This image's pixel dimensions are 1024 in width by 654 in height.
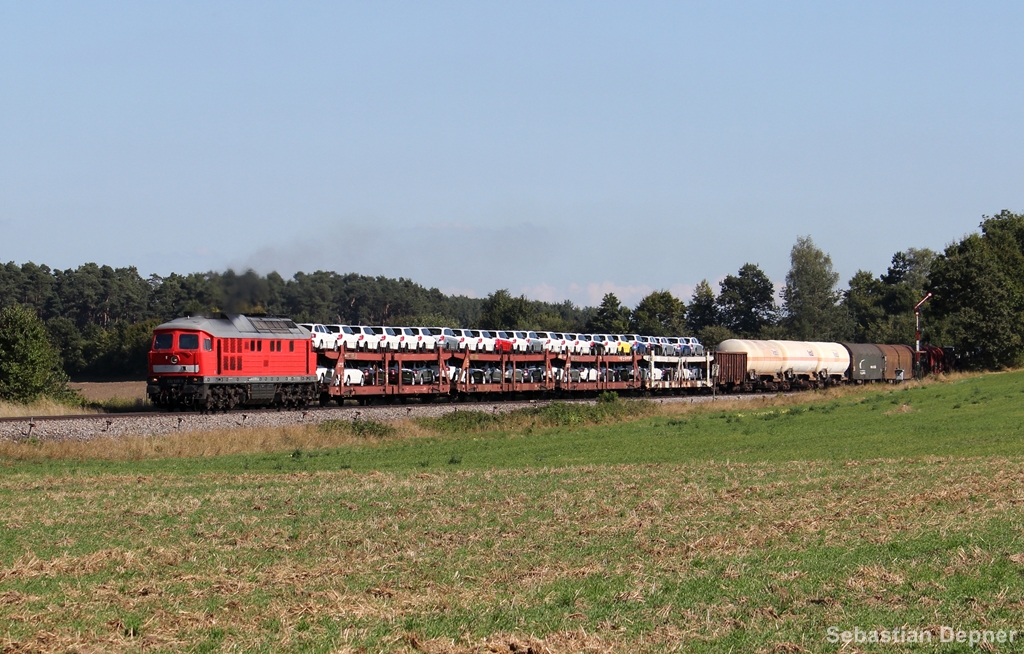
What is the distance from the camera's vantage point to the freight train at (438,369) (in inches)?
1708

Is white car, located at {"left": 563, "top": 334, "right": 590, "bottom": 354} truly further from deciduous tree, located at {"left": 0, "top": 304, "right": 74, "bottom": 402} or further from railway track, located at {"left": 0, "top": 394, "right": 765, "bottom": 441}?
deciduous tree, located at {"left": 0, "top": 304, "right": 74, "bottom": 402}

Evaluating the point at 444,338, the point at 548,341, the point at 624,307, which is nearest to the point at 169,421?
the point at 444,338

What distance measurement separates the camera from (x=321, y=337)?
49.4 metres

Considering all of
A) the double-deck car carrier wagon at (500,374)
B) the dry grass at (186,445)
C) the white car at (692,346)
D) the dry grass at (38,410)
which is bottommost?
the dry grass at (186,445)

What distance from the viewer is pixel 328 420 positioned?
40656 mm

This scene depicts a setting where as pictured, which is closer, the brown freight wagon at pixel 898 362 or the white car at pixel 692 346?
the white car at pixel 692 346

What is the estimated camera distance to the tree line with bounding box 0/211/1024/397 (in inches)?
3418

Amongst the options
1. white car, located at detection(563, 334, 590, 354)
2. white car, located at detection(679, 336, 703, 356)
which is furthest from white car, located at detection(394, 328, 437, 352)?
white car, located at detection(679, 336, 703, 356)

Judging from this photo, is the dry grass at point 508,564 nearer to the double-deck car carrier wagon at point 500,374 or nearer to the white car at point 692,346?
the double-deck car carrier wagon at point 500,374

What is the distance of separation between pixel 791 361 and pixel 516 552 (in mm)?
62520

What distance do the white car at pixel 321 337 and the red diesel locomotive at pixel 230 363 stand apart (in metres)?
0.78

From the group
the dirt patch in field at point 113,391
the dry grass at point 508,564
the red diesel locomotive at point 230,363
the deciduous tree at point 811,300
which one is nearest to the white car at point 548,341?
the red diesel locomotive at point 230,363

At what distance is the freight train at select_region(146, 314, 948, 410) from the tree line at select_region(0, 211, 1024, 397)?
2.94 metres

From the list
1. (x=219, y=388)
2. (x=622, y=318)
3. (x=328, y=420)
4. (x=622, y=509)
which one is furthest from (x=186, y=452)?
(x=622, y=318)
